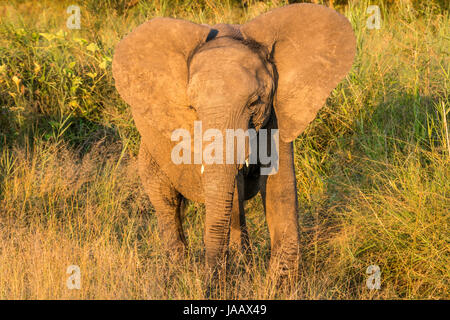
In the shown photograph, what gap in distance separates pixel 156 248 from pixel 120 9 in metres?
4.33

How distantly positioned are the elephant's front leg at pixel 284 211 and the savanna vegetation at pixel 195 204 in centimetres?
18

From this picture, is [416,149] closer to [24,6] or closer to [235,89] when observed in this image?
[235,89]

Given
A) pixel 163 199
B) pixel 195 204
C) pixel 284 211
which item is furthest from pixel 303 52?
pixel 195 204

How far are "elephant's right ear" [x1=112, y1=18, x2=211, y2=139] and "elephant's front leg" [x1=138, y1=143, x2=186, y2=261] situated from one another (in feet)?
2.15

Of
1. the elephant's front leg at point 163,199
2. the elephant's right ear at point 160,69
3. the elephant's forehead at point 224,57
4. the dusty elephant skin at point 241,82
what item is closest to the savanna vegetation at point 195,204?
the elephant's front leg at point 163,199

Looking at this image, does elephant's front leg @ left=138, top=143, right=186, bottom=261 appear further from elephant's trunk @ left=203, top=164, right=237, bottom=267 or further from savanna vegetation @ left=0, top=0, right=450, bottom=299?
elephant's trunk @ left=203, top=164, right=237, bottom=267

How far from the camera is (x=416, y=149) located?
4973 millimetres

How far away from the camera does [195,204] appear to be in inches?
→ 226

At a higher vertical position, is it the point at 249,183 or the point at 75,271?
the point at 249,183

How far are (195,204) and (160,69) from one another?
2.08 metres

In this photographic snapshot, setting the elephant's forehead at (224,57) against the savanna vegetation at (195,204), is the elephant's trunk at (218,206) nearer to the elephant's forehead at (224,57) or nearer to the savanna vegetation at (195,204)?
the savanna vegetation at (195,204)

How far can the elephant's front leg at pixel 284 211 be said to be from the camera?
4113mm

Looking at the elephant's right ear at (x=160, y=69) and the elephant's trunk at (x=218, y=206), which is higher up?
the elephant's right ear at (x=160, y=69)
